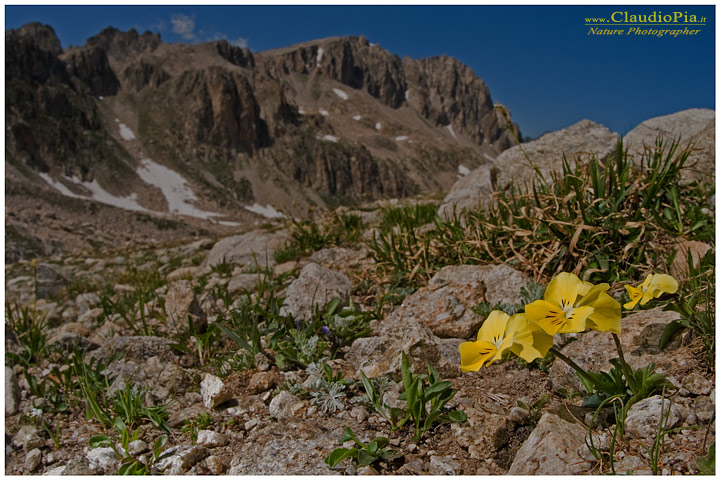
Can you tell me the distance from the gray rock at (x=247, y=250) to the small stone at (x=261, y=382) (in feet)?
10.1

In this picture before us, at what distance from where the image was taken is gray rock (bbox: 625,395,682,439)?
72.7 inches

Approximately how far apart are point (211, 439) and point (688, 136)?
8.18 meters

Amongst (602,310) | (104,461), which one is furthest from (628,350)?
(104,461)

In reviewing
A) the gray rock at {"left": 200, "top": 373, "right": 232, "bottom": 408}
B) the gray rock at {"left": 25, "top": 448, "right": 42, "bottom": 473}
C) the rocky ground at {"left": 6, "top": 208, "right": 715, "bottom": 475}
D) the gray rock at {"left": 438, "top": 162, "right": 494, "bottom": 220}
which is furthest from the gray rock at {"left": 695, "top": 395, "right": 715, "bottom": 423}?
the gray rock at {"left": 438, "top": 162, "right": 494, "bottom": 220}

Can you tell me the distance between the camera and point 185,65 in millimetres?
198125

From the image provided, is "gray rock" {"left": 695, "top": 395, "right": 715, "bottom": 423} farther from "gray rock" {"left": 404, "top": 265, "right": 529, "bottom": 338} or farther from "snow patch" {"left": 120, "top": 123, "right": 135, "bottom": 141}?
"snow patch" {"left": 120, "top": 123, "right": 135, "bottom": 141}

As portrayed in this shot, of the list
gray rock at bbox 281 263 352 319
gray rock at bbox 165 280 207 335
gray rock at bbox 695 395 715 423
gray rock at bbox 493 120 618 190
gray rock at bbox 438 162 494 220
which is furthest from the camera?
gray rock at bbox 438 162 494 220

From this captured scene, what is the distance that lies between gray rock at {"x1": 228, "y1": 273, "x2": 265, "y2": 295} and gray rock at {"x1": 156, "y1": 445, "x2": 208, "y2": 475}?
244 centimetres

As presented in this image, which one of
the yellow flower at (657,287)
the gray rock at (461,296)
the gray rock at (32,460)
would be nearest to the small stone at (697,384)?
the yellow flower at (657,287)

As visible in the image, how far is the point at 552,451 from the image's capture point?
1816mm

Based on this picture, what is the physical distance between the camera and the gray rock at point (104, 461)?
2297 millimetres

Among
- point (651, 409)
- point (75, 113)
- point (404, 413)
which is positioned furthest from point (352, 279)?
point (75, 113)

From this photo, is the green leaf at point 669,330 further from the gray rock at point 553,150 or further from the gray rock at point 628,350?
the gray rock at point 553,150

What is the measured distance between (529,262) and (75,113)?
472 ft
